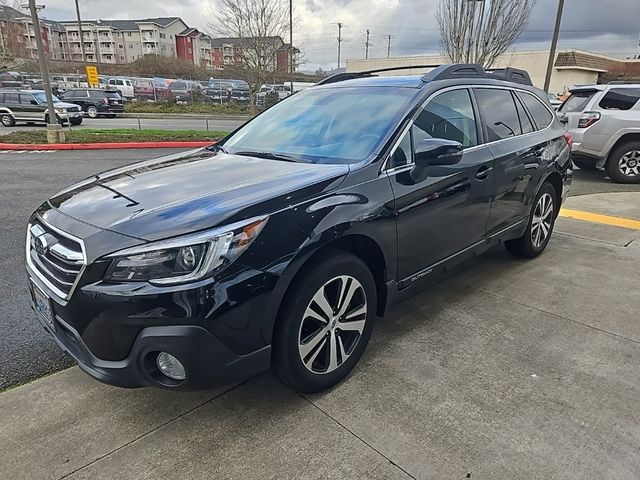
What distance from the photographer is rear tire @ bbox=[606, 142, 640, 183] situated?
8609mm

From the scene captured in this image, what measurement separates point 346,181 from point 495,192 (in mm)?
1729

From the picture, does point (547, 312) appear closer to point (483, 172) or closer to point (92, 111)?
point (483, 172)

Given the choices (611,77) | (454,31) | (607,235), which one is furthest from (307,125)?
(611,77)

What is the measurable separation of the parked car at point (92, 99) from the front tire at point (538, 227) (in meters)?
26.6

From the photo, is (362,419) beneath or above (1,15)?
beneath

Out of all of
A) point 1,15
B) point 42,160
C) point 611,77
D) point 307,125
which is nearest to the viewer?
point 307,125

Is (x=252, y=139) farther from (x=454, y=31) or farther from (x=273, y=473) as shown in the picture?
(x=454, y=31)

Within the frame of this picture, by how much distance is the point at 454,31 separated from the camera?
51.7 feet

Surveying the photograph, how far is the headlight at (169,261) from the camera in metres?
1.95

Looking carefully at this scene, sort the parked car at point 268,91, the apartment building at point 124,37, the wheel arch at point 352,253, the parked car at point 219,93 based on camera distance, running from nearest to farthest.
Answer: the wheel arch at point 352,253 → the parked car at point 268,91 → the parked car at point 219,93 → the apartment building at point 124,37

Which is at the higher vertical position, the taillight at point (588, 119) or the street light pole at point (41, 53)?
the street light pole at point (41, 53)

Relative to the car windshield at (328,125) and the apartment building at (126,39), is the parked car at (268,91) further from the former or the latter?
the apartment building at (126,39)

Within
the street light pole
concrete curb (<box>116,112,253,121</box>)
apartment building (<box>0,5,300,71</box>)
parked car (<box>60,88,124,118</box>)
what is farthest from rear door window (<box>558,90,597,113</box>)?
apartment building (<box>0,5,300,71</box>)

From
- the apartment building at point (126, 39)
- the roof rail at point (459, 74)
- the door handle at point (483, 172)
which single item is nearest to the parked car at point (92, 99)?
the roof rail at point (459, 74)
